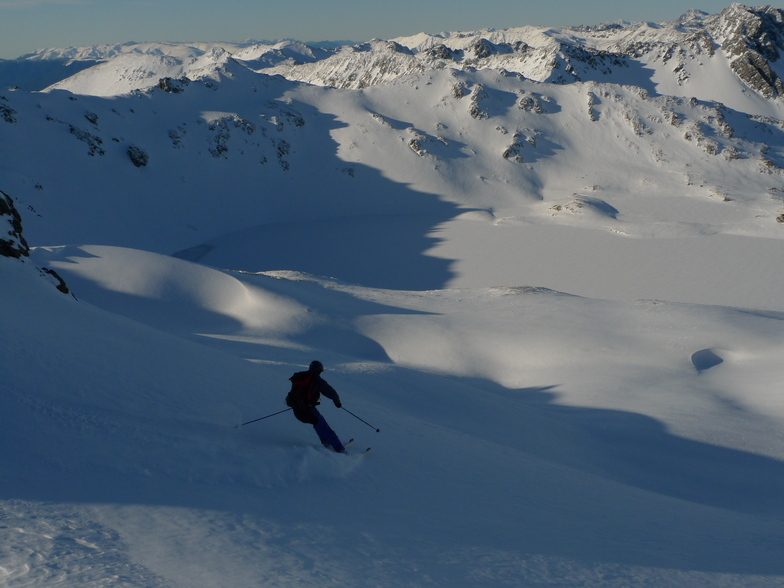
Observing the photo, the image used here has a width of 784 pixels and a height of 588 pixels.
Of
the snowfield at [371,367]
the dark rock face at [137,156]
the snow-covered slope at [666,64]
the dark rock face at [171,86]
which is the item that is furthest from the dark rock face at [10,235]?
the snow-covered slope at [666,64]

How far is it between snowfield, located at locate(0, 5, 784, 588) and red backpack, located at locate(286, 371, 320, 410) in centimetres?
65

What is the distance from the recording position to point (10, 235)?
36.8 feet

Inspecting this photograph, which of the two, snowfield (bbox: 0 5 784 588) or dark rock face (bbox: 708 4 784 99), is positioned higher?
dark rock face (bbox: 708 4 784 99)

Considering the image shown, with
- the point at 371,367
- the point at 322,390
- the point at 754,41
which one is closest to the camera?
the point at 322,390

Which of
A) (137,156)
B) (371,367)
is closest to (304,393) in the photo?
(371,367)

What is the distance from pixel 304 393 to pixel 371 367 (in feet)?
26.0

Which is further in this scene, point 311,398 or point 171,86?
point 171,86

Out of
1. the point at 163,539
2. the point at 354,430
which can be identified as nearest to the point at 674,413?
the point at 354,430

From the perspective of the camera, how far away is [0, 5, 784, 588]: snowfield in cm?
547

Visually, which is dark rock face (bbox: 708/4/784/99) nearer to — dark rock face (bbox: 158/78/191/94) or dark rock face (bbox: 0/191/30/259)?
dark rock face (bbox: 158/78/191/94)

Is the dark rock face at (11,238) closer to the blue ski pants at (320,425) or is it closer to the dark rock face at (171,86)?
the blue ski pants at (320,425)

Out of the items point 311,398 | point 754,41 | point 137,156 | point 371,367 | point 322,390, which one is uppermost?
point 754,41

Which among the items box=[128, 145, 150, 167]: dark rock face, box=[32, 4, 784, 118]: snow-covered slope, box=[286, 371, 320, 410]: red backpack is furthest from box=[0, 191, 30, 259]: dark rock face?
box=[32, 4, 784, 118]: snow-covered slope

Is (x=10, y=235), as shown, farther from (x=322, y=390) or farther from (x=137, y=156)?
(x=137, y=156)
